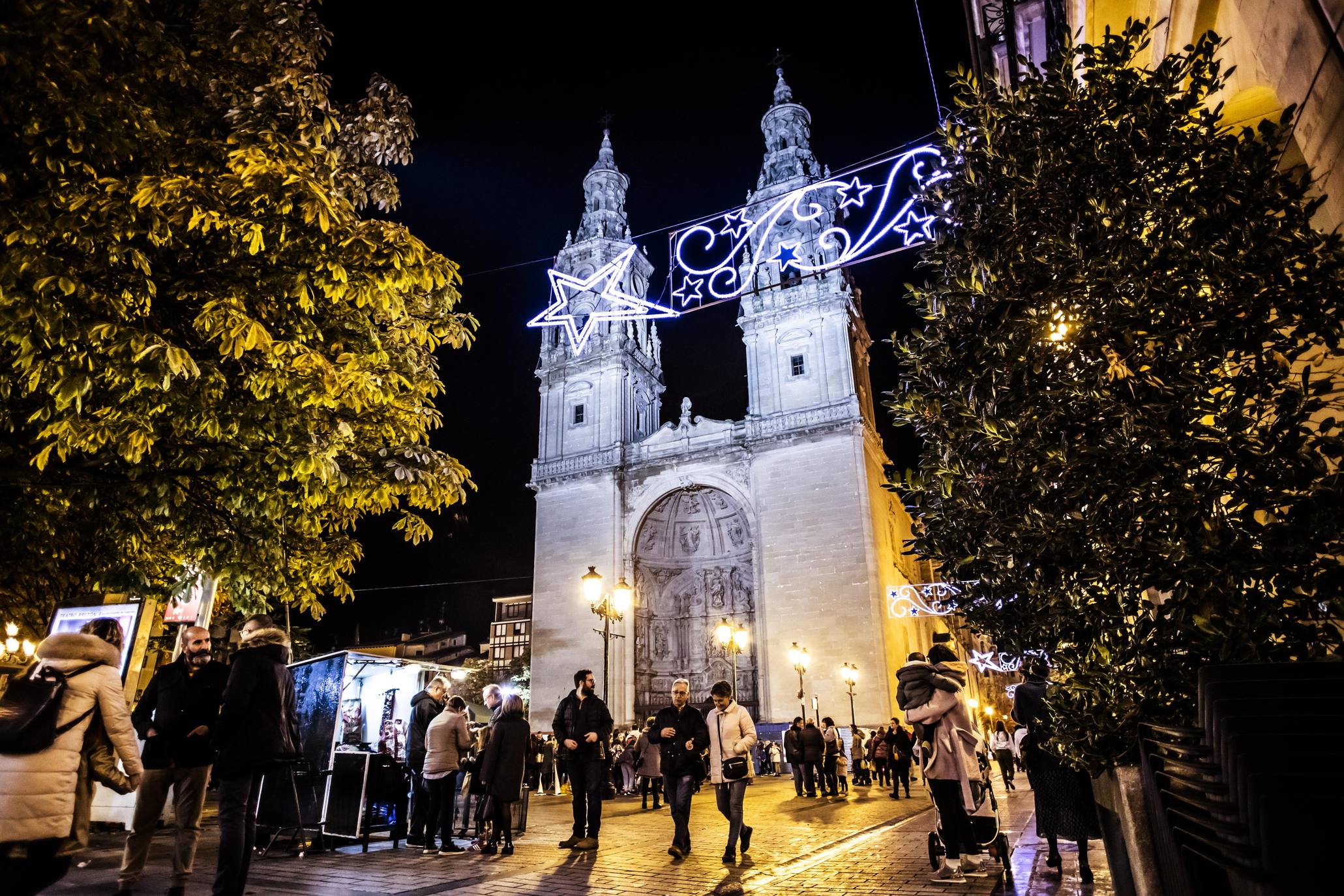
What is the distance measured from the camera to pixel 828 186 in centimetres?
1135

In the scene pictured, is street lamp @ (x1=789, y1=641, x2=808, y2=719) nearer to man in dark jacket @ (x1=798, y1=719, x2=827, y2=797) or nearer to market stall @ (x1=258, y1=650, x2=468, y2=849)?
man in dark jacket @ (x1=798, y1=719, x2=827, y2=797)

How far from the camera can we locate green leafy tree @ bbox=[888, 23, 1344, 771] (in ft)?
7.56

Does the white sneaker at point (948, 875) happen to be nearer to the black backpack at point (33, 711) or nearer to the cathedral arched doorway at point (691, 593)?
the black backpack at point (33, 711)

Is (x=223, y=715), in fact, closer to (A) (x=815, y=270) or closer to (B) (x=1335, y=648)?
(B) (x=1335, y=648)

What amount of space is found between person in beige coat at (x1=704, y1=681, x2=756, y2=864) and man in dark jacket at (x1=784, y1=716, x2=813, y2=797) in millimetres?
7218

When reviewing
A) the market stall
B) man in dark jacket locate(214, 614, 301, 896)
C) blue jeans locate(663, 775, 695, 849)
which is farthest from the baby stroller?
the market stall

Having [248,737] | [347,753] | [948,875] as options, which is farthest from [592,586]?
[948,875]

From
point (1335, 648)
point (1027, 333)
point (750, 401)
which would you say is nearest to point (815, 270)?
point (1027, 333)

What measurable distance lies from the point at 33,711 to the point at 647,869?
173 inches

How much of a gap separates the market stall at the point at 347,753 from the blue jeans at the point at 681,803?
302cm

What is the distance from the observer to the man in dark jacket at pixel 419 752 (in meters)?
7.52

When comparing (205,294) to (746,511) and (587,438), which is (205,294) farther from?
(587,438)

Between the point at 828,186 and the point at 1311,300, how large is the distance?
9.75 m

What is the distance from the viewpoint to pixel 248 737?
4305mm
